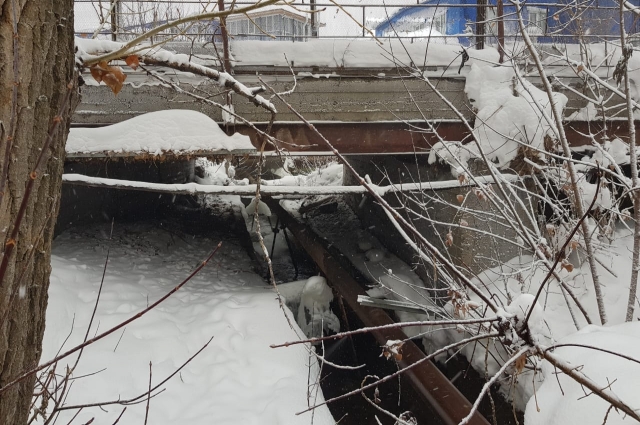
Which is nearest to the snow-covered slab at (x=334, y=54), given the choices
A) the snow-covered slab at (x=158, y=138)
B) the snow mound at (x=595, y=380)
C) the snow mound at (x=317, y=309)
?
the snow-covered slab at (x=158, y=138)

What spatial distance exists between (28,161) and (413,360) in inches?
203

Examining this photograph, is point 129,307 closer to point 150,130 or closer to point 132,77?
point 150,130

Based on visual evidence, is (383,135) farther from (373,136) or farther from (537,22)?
(537,22)

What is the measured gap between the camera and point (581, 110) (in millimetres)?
6867

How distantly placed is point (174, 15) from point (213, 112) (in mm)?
1421

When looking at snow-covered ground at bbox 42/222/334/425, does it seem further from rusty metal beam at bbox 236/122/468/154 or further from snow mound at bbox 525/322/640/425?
rusty metal beam at bbox 236/122/468/154

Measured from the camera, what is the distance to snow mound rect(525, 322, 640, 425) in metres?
1.64

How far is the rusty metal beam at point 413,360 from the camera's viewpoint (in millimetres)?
5031

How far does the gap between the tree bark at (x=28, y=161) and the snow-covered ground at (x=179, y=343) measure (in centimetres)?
211

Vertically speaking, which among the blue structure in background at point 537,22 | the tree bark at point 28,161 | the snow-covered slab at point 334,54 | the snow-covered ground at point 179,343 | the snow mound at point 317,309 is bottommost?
the snow mound at point 317,309

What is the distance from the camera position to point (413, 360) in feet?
18.5

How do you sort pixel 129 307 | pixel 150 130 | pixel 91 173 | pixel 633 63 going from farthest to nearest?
1. pixel 91 173
2. pixel 633 63
3. pixel 129 307
4. pixel 150 130

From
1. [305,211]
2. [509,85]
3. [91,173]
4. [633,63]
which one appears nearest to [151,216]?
[91,173]

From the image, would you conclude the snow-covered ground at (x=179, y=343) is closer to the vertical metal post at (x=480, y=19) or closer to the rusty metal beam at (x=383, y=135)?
the rusty metal beam at (x=383, y=135)
